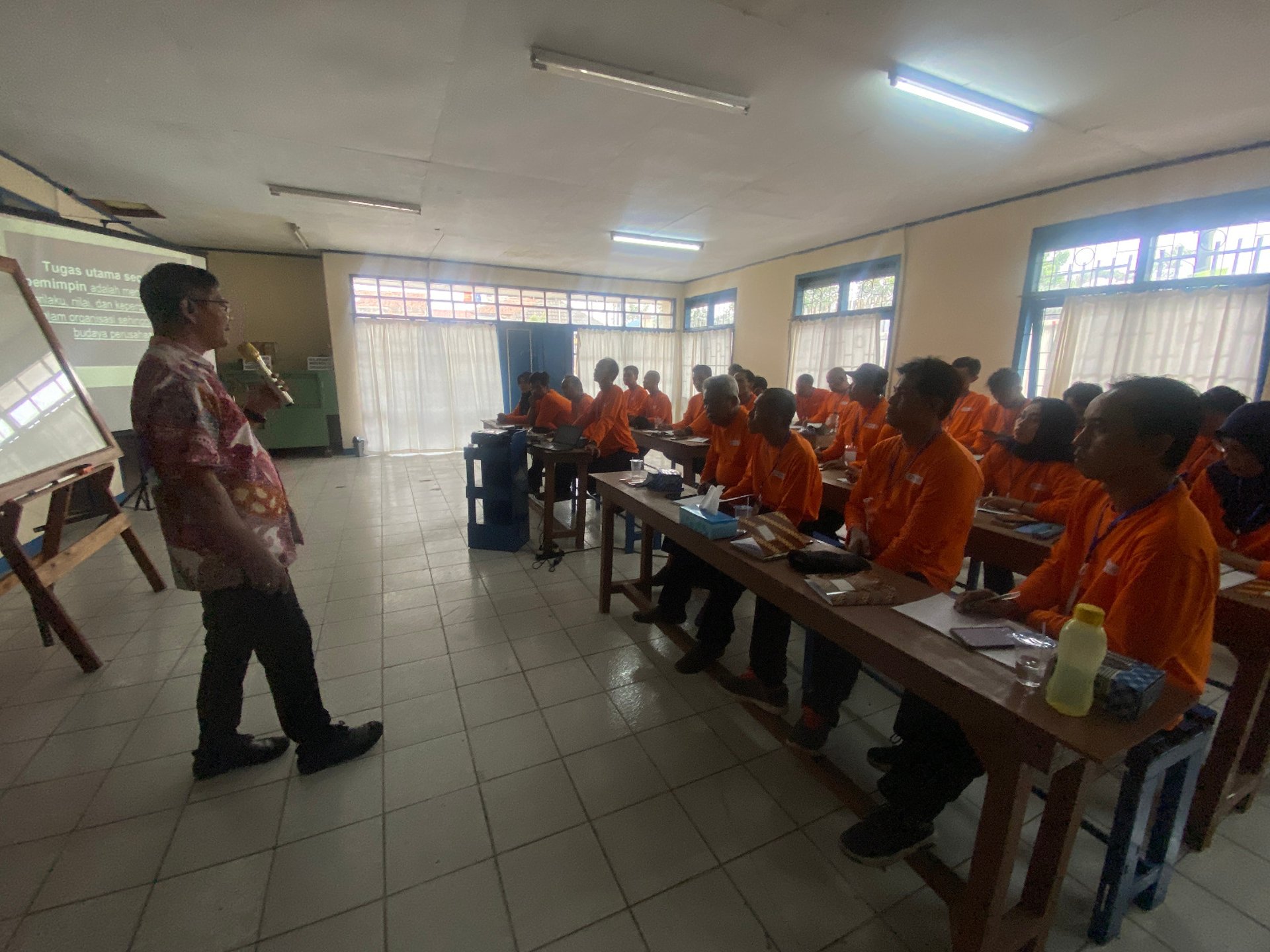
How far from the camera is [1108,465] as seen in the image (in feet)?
4.05

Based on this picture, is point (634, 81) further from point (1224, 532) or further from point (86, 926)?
point (86, 926)

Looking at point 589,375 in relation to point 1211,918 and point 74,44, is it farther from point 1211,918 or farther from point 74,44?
point 1211,918

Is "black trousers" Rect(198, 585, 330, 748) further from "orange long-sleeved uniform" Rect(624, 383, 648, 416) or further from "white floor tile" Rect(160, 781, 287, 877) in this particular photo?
"orange long-sleeved uniform" Rect(624, 383, 648, 416)

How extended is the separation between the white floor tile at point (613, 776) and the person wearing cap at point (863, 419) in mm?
2633

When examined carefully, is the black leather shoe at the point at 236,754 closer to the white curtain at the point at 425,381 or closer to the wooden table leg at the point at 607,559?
the wooden table leg at the point at 607,559

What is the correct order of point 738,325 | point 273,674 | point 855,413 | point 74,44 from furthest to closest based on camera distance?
point 738,325 → point 855,413 → point 74,44 → point 273,674

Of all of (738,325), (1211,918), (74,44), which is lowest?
(1211,918)

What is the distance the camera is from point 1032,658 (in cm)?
118

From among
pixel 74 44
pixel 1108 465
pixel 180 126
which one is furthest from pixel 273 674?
pixel 180 126

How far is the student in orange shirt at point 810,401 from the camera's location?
582 centimetres

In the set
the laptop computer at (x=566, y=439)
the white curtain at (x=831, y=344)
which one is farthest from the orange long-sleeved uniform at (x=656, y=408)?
the laptop computer at (x=566, y=439)

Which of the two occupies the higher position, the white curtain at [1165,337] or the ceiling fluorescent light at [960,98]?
the ceiling fluorescent light at [960,98]

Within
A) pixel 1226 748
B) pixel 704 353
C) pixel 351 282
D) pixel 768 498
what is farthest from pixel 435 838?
pixel 704 353

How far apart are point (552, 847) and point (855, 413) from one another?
13.8 ft
